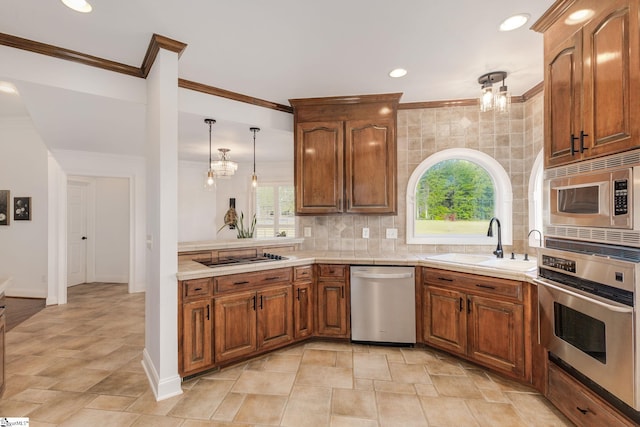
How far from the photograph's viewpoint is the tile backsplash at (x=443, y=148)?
327 cm

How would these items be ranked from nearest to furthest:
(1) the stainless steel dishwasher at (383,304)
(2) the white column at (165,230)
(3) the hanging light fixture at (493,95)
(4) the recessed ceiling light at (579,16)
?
(4) the recessed ceiling light at (579,16) → (2) the white column at (165,230) → (3) the hanging light fixture at (493,95) → (1) the stainless steel dishwasher at (383,304)

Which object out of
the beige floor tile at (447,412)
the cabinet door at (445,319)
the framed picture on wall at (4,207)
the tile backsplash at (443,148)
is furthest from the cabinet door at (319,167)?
the framed picture on wall at (4,207)

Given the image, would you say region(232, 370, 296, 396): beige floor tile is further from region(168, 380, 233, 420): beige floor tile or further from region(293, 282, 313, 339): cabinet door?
region(293, 282, 313, 339): cabinet door

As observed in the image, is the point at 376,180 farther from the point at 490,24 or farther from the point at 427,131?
the point at 490,24

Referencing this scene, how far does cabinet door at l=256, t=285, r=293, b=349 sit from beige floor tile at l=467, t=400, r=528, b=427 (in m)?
1.61

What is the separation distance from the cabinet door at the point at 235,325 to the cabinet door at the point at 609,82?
2652 millimetres

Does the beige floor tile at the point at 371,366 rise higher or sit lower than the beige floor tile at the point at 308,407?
higher

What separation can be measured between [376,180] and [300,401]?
2.16 metres

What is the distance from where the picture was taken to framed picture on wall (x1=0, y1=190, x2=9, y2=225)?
490 centimetres

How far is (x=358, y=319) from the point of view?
3080mm

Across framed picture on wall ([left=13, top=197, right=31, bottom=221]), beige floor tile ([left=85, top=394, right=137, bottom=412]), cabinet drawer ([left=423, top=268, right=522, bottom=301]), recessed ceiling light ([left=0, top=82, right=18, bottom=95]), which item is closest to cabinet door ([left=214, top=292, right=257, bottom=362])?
beige floor tile ([left=85, top=394, right=137, bottom=412])

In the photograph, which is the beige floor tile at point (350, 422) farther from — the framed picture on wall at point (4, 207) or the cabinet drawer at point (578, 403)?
the framed picture on wall at point (4, 207)

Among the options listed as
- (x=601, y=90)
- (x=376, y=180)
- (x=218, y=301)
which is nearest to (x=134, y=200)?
(x=218, y=301)

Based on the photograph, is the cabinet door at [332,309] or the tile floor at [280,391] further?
the cabinet door at [332,309]
